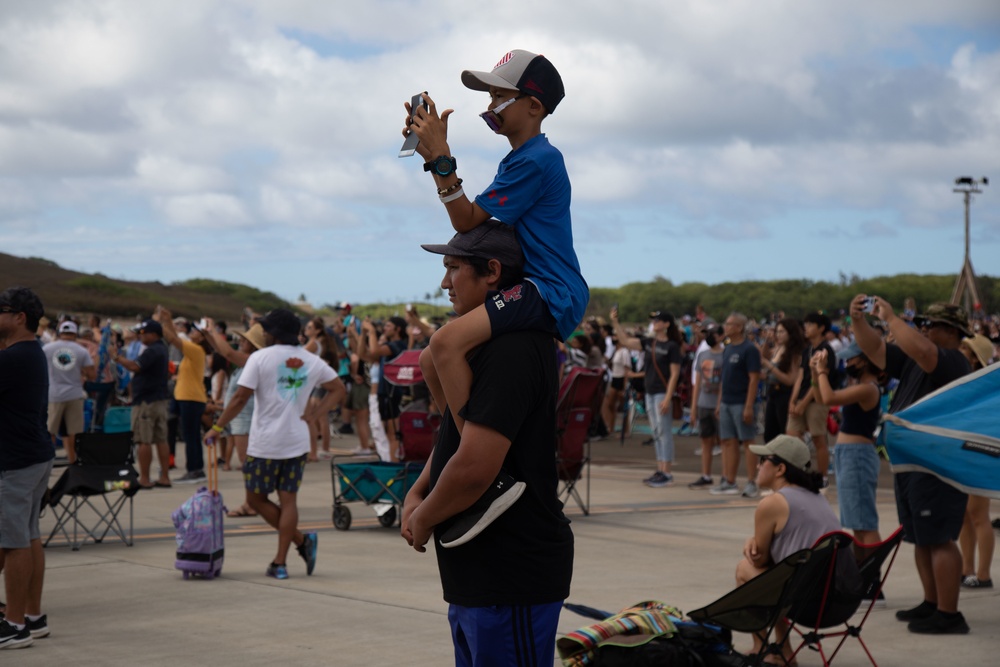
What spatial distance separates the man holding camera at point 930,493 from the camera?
21.5ft

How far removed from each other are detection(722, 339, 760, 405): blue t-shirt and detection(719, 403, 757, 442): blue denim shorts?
72mm

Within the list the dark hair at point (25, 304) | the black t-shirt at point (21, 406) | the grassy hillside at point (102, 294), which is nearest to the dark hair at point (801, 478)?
the black t-shirt at point (21, 406)

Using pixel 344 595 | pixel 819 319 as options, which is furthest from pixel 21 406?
pixel 819 319

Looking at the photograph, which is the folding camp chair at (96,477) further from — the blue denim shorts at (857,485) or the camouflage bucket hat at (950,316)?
the camouflage bucket hat at (950,316)

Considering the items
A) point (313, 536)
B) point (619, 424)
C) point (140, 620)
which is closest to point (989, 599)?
point (313, 536)

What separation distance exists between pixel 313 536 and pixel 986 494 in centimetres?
456

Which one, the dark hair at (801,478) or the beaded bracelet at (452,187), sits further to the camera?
the dark hair at (801,478)

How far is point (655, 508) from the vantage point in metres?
12.1

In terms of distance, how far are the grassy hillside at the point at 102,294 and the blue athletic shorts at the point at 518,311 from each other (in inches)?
995

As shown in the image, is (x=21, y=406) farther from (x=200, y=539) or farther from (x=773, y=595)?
(x=773, y=595)

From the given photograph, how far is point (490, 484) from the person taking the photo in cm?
287

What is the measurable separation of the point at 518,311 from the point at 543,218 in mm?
371

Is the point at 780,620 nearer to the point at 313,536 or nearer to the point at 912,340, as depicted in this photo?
the point at 912,340

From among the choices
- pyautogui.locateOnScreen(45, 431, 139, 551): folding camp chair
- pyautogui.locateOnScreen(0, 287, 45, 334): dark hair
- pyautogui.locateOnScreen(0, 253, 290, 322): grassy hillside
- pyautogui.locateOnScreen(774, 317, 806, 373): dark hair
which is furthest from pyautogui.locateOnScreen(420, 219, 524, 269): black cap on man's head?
pyautogui.locateOnScreen(0, 253, 290, 322): grassy hillside
